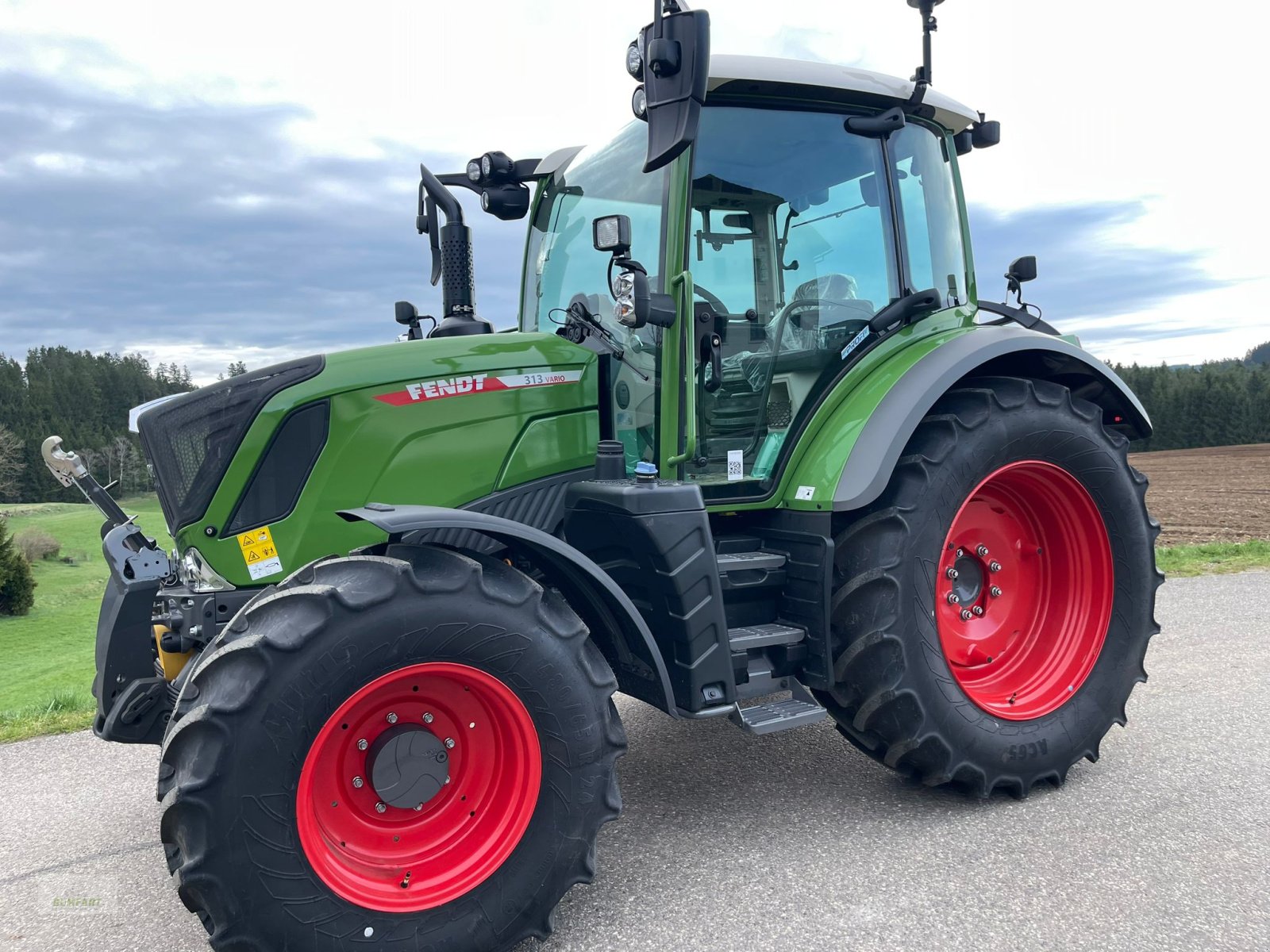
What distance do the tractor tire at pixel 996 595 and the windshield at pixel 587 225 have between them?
1.23 meters

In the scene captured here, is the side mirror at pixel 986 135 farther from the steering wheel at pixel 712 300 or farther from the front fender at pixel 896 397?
the steering wheel at pixel 712 300

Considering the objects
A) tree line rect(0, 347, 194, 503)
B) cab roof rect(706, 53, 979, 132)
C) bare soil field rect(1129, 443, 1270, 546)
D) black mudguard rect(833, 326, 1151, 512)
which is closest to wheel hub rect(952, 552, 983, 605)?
black mudguard rect(833, 326, 1151, 512)

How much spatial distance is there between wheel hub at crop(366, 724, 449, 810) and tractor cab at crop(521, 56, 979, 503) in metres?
1.24

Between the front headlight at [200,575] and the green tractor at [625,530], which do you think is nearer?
the green tractor at [625,530]

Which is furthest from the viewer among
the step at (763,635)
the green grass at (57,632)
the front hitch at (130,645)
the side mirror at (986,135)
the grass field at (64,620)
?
the grass field at (64,620)

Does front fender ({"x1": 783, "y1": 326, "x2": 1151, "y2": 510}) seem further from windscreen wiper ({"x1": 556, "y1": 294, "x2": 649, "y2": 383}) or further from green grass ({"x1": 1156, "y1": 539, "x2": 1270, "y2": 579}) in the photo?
green grass ({"x1": 1156, "y1": 539, "x2": 1270, "y2": 579})

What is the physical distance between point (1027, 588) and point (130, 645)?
134 inches

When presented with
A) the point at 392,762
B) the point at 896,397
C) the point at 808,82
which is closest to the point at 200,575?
the point at 392,762

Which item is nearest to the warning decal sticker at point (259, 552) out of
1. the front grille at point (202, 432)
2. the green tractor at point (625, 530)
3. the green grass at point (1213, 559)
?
the green tractor at point (625, 530)

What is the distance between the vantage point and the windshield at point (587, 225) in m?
3.30

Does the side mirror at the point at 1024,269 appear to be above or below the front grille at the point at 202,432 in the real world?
above

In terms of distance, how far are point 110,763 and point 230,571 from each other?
5.73 ft

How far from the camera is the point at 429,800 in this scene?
2586mm

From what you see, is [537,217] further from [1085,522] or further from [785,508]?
[1085,522]
